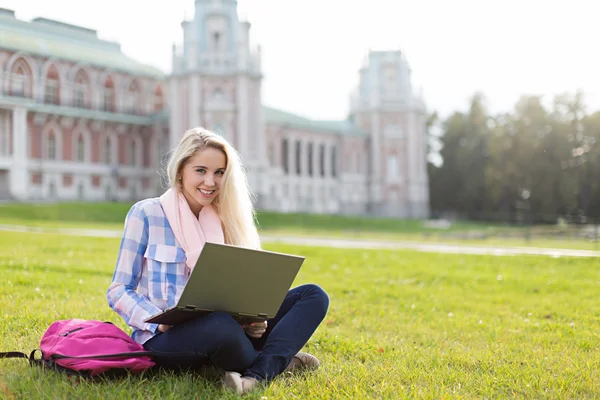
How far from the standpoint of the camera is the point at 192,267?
379cm

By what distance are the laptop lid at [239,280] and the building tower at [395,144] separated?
48.8 m

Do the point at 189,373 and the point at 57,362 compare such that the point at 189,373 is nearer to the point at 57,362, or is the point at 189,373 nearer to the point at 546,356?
the point at 57,362

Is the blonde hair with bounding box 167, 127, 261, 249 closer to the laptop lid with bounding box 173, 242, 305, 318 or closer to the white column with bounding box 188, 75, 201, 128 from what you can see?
the laptop lid with bounding box 173, 242, 305, 318

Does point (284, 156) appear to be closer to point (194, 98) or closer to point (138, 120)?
point (194, 98)

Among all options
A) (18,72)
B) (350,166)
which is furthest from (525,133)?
(18,72)

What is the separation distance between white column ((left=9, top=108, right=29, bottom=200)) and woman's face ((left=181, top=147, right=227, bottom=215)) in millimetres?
33205

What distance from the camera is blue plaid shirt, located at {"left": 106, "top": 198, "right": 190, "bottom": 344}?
375 cm

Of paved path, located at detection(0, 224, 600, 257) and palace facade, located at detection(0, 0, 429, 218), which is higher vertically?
palace facade, located at detection(0, 0, 429, 218)

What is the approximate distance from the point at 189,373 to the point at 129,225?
0.94 m

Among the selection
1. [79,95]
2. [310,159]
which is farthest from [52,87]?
[310,159]

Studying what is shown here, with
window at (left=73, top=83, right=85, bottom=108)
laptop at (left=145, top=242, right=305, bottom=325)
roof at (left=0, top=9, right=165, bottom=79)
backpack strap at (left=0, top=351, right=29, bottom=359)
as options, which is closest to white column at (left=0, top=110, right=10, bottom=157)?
roof at (left=0, top=9, right=165, bottom=79)

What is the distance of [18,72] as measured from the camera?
32.2 meters

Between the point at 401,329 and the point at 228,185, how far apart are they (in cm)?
283

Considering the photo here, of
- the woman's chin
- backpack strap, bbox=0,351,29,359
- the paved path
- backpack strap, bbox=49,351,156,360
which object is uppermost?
the woman's chin
